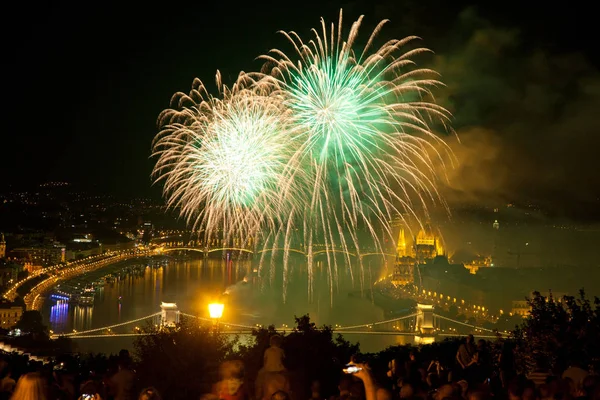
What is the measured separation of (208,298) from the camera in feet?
87.8

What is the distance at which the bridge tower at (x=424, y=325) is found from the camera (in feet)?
110

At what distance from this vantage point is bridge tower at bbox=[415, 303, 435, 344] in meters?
33.6

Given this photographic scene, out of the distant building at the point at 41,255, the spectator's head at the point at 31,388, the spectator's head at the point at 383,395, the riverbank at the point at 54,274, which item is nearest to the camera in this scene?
the spectator's head at the point at 31,388

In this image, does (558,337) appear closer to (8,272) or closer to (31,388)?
(31,388)

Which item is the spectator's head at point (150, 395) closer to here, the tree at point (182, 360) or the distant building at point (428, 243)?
the tree at point (182, 360)

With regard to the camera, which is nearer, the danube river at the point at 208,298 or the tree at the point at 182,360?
the tree at the point at 182,360

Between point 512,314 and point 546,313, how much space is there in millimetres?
41804

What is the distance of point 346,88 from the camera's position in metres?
10.4

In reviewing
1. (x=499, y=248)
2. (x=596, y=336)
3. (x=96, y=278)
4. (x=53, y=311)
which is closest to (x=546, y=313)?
(x=596, y=336)

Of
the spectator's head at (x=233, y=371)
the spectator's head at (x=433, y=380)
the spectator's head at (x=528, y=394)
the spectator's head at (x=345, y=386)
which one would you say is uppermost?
the spectator's head at (x=233, y=371)

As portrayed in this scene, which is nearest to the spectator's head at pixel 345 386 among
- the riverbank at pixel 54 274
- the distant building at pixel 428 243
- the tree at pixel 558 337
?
the tree at pixel 558 337

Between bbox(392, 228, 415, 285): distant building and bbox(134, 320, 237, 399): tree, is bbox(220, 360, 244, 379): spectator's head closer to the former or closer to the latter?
bbox(134, 320, 237, 399): tree

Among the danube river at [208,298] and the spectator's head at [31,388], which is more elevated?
the spectator's head at [31,388]

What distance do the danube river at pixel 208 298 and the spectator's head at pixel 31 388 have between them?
24750mm
